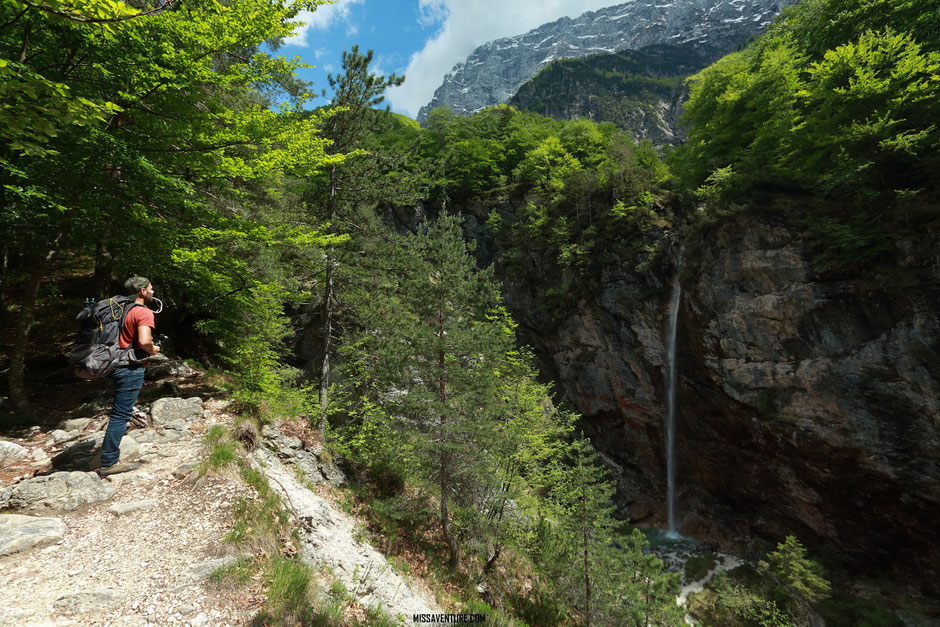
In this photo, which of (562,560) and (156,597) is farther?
(562,560)

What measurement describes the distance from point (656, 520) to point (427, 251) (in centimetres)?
2076

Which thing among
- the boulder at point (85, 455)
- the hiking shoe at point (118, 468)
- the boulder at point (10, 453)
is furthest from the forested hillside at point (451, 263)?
the hiking shoe at point (118, 468)

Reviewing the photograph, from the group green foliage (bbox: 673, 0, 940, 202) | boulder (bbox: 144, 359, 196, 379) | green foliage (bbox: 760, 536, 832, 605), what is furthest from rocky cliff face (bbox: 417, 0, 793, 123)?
green foliage (bbox: 760, 536, 832, 605)

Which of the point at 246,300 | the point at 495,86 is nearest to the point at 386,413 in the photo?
the point at 246,300

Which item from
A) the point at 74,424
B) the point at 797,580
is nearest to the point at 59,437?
the point at 74,424

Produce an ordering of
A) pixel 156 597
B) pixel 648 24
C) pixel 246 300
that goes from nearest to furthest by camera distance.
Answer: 1. pixel 156 597
2. pixel 246 300
3. pixel 648 24

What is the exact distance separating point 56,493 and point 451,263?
24.5 feet

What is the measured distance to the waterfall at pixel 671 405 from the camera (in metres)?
19.6

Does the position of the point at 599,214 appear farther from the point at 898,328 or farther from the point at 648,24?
the point at 648,24

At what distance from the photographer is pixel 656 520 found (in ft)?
65.5

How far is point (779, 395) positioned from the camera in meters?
15.1

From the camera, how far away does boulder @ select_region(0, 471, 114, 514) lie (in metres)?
3.74

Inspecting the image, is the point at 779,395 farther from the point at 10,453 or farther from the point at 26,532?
the point at 10,453

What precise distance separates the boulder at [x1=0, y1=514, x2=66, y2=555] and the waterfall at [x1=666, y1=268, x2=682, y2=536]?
22.5 meters
